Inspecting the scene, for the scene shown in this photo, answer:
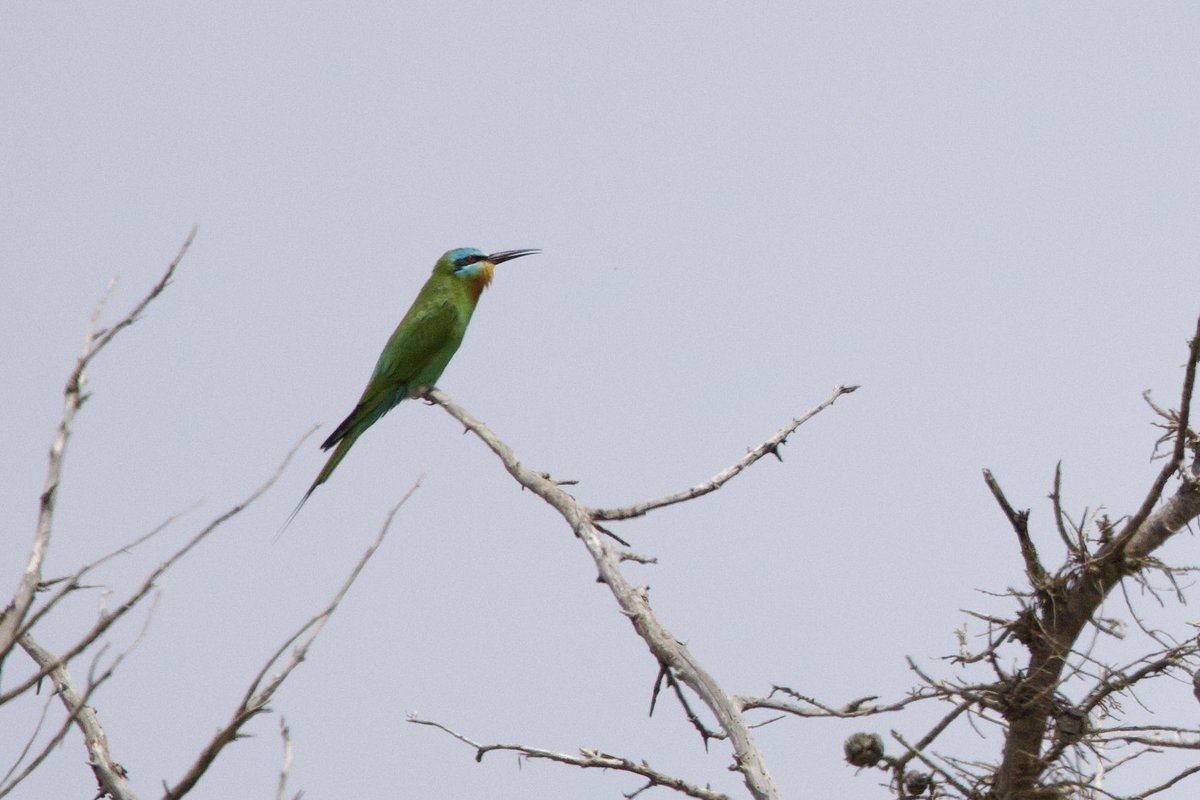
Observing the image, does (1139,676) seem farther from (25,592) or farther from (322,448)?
(322,448)

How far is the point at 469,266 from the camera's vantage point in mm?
7762

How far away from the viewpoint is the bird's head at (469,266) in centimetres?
774

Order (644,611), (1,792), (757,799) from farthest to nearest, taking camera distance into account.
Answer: (644,611)
(757,799)
(1,792)

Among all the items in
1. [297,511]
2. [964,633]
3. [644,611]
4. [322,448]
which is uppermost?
[322,448]

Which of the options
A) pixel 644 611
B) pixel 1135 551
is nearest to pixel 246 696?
pixel 644 611

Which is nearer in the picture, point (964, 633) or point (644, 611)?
point (644, 611)

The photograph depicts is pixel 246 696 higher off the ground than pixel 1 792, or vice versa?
pixel 246 696

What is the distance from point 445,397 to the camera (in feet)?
18.7

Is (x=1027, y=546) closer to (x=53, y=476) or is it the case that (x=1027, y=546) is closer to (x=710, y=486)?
(x=710, y=486)

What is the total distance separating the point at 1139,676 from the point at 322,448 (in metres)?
3.72

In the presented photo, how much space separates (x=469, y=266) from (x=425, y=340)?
0.73 meters

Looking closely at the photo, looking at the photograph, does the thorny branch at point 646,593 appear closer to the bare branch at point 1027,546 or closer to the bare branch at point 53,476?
the bare branch at point 1027,546

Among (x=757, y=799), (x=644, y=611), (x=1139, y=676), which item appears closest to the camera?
(x=757, y=799)

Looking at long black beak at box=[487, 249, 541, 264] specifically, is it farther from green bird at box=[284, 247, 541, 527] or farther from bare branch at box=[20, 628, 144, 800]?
bare branch at box=[20, 628, 144, 800]
